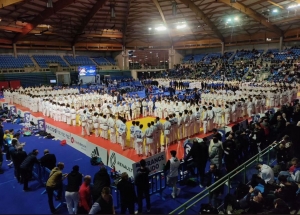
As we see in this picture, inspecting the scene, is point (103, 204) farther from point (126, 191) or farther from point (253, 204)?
point (253, 204)

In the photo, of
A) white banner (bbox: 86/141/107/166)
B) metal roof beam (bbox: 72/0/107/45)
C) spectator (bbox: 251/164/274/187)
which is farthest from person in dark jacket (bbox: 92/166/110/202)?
metal roof beam (bbox: 72/0/107/45)

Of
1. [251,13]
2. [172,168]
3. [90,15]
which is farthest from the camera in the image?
[90,15]

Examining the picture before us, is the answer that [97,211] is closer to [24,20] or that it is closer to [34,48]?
[24,20]

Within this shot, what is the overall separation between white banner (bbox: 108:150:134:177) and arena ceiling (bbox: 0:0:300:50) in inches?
951

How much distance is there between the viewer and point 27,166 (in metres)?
7.13

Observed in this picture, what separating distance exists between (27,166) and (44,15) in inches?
1088

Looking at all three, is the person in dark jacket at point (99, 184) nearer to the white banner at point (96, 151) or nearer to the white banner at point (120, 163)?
the white banner at point (120, 163)

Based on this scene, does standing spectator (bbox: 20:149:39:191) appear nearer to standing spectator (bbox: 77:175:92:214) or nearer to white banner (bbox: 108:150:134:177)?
→ white banner (bbox: 108:150:134:177)

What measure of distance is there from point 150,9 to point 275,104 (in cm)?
2567

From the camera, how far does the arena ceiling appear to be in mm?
29047

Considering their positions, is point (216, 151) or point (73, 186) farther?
point (216, 151)

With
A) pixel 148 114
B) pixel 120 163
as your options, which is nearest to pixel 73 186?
pixel 120 163

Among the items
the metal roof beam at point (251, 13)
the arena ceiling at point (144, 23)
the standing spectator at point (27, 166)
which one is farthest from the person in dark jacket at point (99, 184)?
the metal roof beam at point (251, 13)

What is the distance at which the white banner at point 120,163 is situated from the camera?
7672 mm
